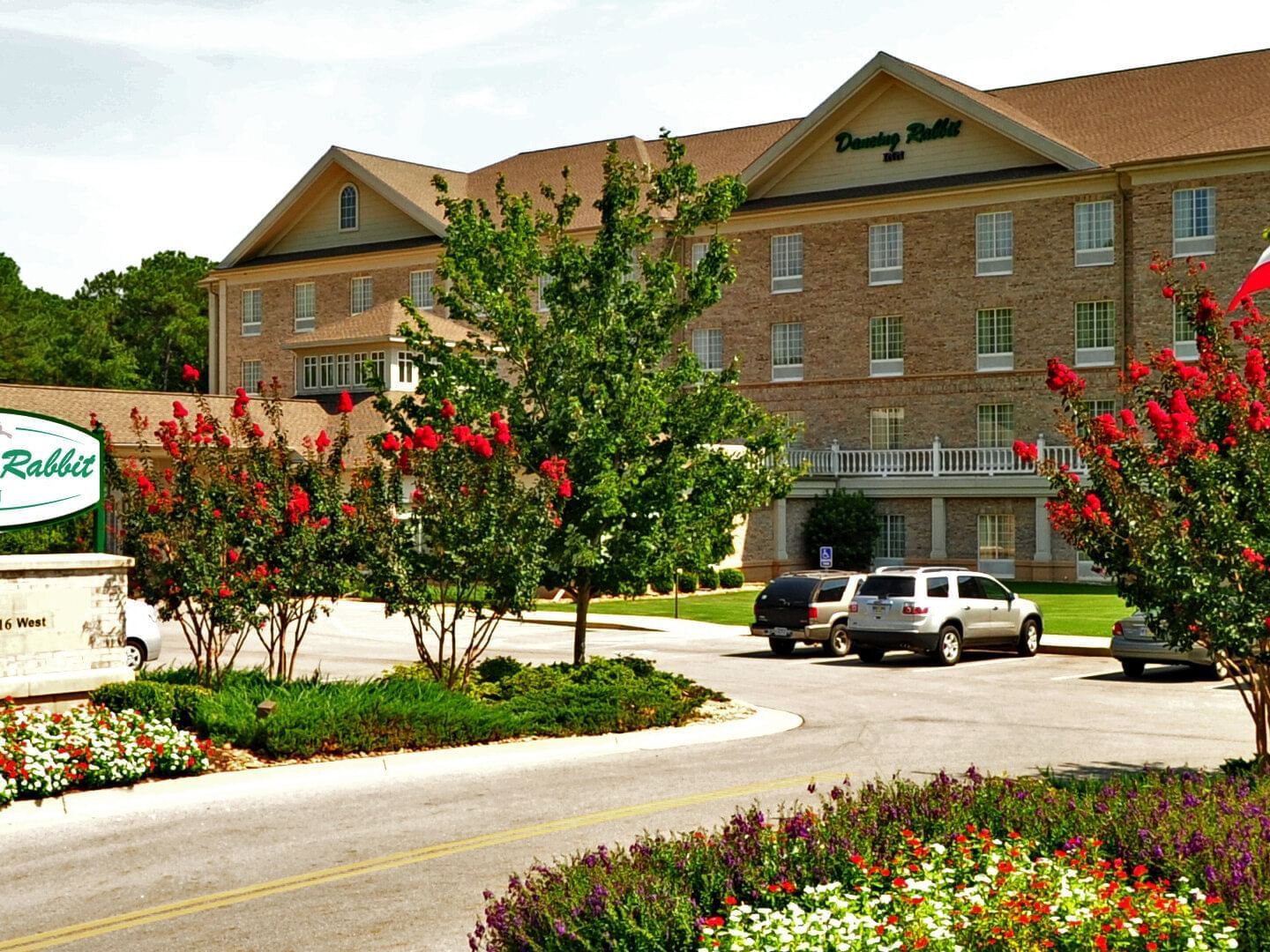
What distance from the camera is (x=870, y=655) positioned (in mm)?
29484

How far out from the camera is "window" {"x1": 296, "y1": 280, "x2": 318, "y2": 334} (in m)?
68.4

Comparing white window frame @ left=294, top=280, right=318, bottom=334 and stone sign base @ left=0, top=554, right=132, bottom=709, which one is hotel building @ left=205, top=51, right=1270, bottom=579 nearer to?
white window frame @ left=294, top=280, right=318, bottom=334

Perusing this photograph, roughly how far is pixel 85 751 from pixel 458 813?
353 cm

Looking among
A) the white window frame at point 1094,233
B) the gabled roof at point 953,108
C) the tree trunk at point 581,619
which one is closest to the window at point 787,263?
the gabled roof at point 953,108

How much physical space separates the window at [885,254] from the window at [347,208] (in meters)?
23.5

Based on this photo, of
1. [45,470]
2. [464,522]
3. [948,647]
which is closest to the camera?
[45,470]

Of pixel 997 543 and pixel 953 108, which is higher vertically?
pixel 953 108

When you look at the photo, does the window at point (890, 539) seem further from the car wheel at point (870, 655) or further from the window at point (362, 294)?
the window at point (362, 294)

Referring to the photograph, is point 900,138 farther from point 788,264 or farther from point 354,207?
point 354,207

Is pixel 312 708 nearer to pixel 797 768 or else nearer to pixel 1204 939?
pixel 797 768

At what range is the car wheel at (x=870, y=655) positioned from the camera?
29078 millimetres

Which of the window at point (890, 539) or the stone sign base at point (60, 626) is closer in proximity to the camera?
the stone sign base at point (60, 626)

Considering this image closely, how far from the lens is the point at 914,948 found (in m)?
6.67

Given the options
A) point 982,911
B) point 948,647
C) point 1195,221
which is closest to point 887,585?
point 948,647
